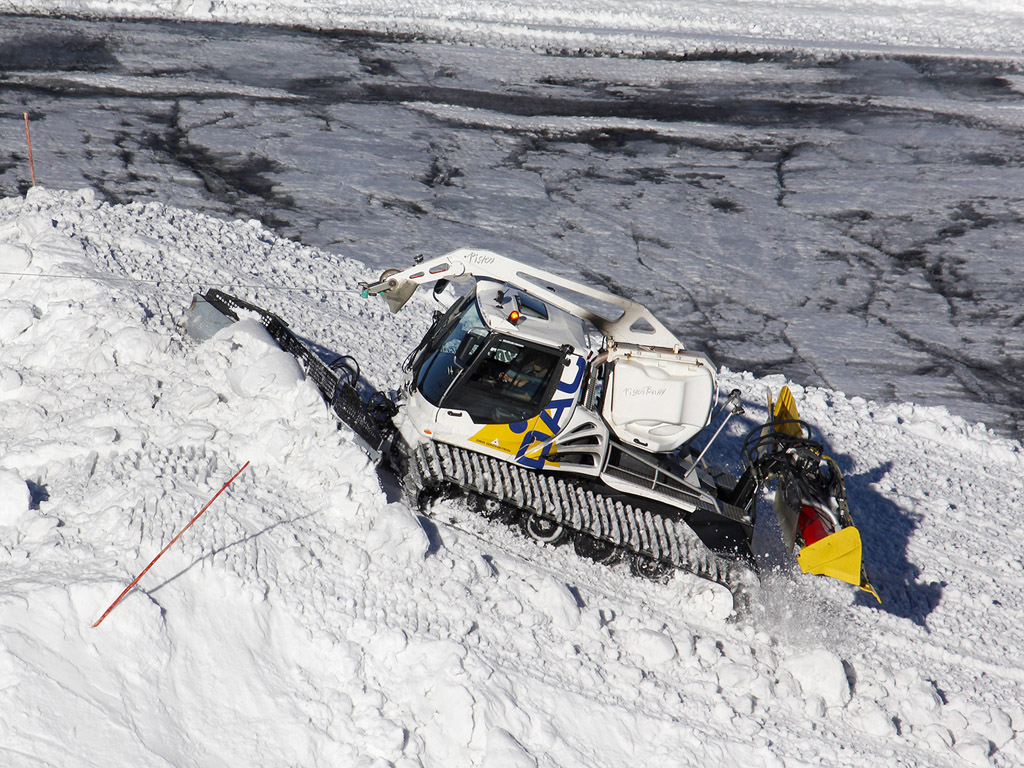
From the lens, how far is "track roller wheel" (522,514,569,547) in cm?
675

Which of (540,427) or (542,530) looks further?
(542,530)

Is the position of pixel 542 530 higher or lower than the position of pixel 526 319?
lower

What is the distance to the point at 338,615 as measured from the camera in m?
→ 5.54

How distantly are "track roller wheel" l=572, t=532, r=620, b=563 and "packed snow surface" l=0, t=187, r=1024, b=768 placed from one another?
8 cm

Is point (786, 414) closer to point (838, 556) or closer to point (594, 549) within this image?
point (838, 556)

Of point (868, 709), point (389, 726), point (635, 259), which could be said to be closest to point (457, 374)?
point (389, 726)

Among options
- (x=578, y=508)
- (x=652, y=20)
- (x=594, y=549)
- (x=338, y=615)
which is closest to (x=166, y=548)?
(x=338, y=615)

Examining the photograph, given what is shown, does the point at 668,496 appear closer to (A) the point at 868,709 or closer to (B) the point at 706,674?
(B) the point at 706,674

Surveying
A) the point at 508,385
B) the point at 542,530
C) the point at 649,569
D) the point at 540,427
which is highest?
the point at 508,385

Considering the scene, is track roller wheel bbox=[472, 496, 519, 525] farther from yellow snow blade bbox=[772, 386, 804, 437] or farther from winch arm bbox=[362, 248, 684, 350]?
yellow snow blade bbox=[772, 386, 804, 437]

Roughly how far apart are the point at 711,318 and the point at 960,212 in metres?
6.19

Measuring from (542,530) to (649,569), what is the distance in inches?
35.3

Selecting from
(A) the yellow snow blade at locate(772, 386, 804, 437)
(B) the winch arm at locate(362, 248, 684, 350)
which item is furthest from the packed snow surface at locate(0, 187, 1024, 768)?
(B) the winch arm at locate(362, 248, 684, 350)

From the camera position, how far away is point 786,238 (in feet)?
45.7
